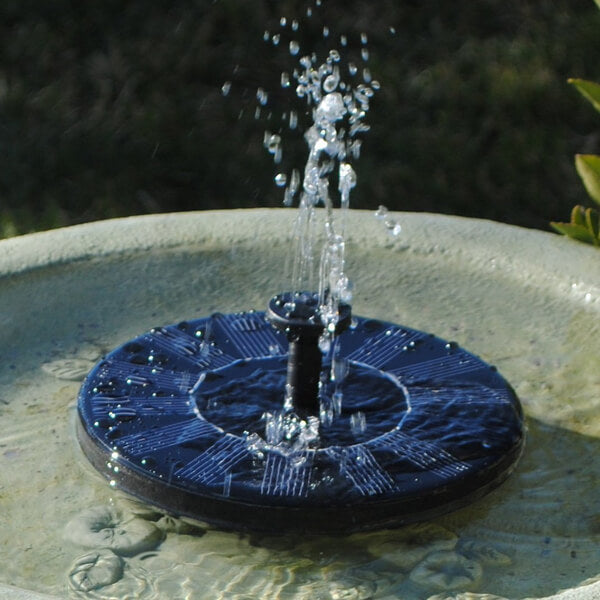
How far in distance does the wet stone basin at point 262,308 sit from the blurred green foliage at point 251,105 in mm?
2055

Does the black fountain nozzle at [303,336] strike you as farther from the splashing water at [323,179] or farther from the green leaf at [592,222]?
the green leaf at [592,222]

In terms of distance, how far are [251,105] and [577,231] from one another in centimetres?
286

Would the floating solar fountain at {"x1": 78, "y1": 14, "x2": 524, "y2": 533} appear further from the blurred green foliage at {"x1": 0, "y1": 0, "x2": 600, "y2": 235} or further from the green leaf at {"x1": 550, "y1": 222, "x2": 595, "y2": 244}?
the blurred green foliage at {"x1": 0, "y1": 0, "x2": 600, "y2": 235}

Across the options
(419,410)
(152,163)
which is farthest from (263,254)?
(152,163)

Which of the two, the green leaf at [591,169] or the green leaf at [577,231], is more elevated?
the green leaf at [591,169]

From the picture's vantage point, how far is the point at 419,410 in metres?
2.29

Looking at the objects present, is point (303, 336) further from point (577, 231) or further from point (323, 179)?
point (323, 179)

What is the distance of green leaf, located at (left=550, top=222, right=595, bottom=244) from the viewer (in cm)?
297

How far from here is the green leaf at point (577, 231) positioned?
2973 mm

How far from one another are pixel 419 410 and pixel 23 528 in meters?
0.75

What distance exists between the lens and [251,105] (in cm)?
560

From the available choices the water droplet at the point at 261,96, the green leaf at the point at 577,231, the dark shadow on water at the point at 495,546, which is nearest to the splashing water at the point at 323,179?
the water droplet at the point at 261,96

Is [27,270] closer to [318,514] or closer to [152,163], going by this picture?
[318,514]

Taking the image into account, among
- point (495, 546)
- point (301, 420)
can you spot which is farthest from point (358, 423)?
point (495, 546)
